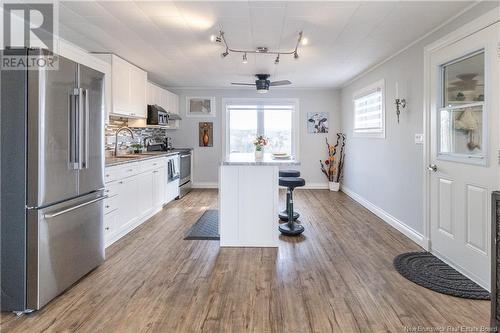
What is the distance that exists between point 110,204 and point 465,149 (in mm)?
3685

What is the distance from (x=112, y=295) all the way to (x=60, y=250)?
1.72 feet

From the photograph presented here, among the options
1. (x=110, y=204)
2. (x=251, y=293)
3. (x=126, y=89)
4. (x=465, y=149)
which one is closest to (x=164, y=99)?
(x=126, y=89)

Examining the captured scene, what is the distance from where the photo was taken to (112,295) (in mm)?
2459

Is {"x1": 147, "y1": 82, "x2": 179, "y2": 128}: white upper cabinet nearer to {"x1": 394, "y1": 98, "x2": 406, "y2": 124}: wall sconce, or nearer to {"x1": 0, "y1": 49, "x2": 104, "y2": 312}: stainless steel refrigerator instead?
{"x1": 0, "y1": 49, "x2": 104, "y2": 312}: stainless steel refrigerator

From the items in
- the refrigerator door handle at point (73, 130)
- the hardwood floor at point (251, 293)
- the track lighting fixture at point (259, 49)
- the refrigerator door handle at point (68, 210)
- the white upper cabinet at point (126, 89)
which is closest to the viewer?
the hardwood floor at point (251, 293)

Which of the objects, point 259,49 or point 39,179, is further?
point 259,49

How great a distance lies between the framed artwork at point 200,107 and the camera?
7562 mm

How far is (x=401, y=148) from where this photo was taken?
4223 mm

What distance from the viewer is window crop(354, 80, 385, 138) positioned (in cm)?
496

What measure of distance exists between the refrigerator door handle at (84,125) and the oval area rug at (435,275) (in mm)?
2933

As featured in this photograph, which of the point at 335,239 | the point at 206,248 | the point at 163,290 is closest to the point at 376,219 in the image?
the point at 335,239

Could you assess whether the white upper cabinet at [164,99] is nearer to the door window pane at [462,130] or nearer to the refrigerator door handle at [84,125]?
the refrigerator door handle at [84,125]

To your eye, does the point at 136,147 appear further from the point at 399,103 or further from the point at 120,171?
the point at 399,103

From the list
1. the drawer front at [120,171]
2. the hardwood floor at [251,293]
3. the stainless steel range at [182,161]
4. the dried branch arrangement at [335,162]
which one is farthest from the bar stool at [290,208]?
the dried branch arrangement at [335,162]
